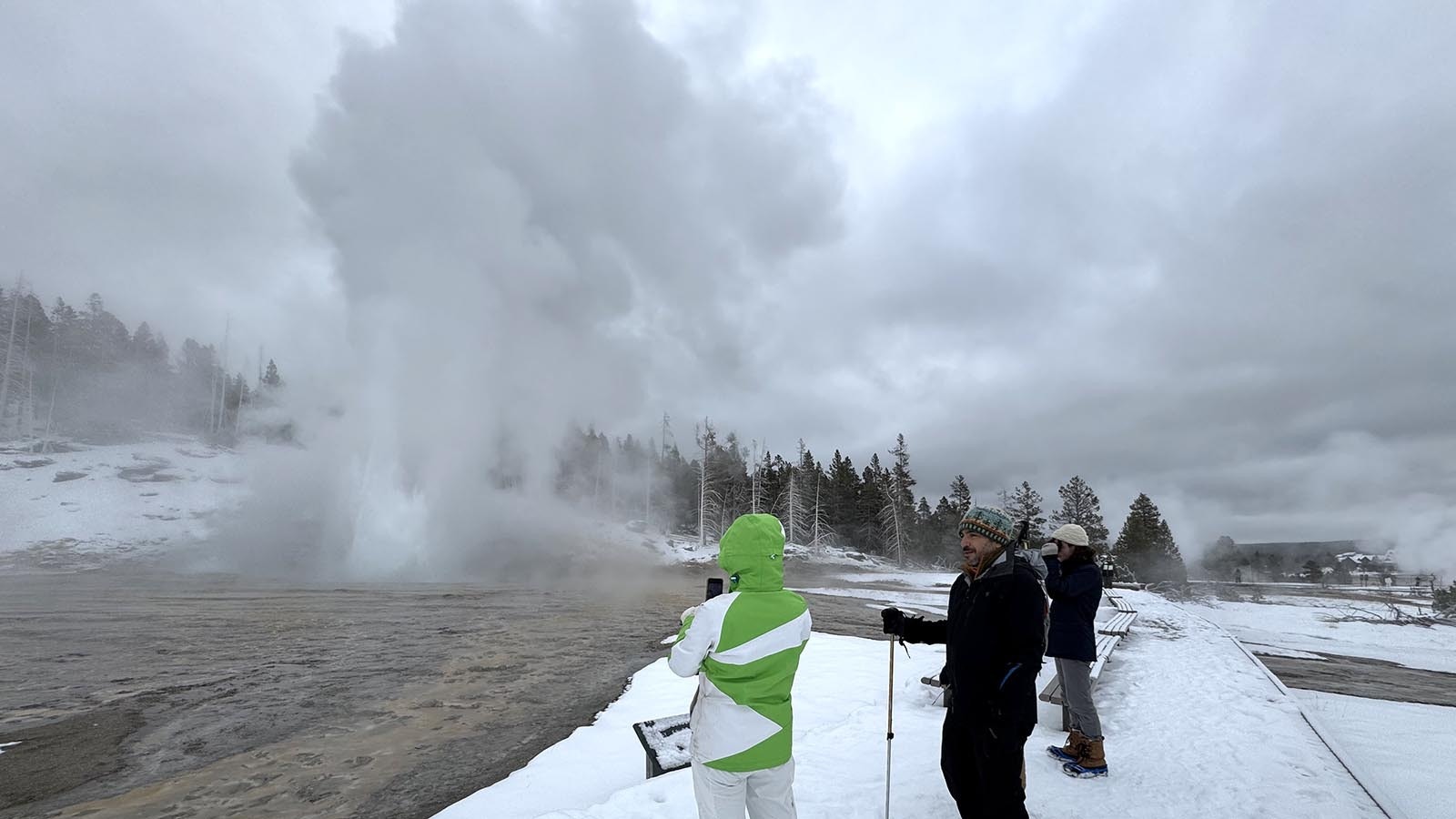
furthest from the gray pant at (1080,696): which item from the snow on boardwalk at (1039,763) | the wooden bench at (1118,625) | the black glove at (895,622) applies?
the wooden bench at (1118,625)

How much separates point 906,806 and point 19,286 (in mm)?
95836

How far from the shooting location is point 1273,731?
5.54 meters

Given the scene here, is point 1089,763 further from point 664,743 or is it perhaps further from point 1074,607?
point 664,743

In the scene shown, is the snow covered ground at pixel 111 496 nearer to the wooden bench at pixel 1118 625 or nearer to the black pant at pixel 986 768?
the wooden bench at pixel 1118 625

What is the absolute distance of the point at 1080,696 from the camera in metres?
4.61

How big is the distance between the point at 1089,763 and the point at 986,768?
222 cm

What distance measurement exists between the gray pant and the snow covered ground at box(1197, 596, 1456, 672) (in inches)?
459

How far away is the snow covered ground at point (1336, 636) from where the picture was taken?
1267 centimetres

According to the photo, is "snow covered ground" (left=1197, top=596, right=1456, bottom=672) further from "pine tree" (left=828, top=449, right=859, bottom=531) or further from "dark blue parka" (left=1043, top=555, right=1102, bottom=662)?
"pine tree" (left=828, top=449, right=859, bottom=531)

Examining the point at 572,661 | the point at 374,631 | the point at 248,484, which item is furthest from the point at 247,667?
the point at 248,484

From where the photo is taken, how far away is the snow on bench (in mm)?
4066

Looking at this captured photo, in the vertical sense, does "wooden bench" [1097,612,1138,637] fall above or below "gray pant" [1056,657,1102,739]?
below

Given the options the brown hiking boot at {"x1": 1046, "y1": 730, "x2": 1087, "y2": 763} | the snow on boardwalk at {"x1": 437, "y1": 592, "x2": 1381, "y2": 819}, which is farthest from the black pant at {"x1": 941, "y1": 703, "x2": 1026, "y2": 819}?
the brown hiking boot at {"x1": 1046, "y1": 730, "x2": 1087, "y2": 763}

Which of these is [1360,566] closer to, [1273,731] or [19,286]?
[1273,731]
